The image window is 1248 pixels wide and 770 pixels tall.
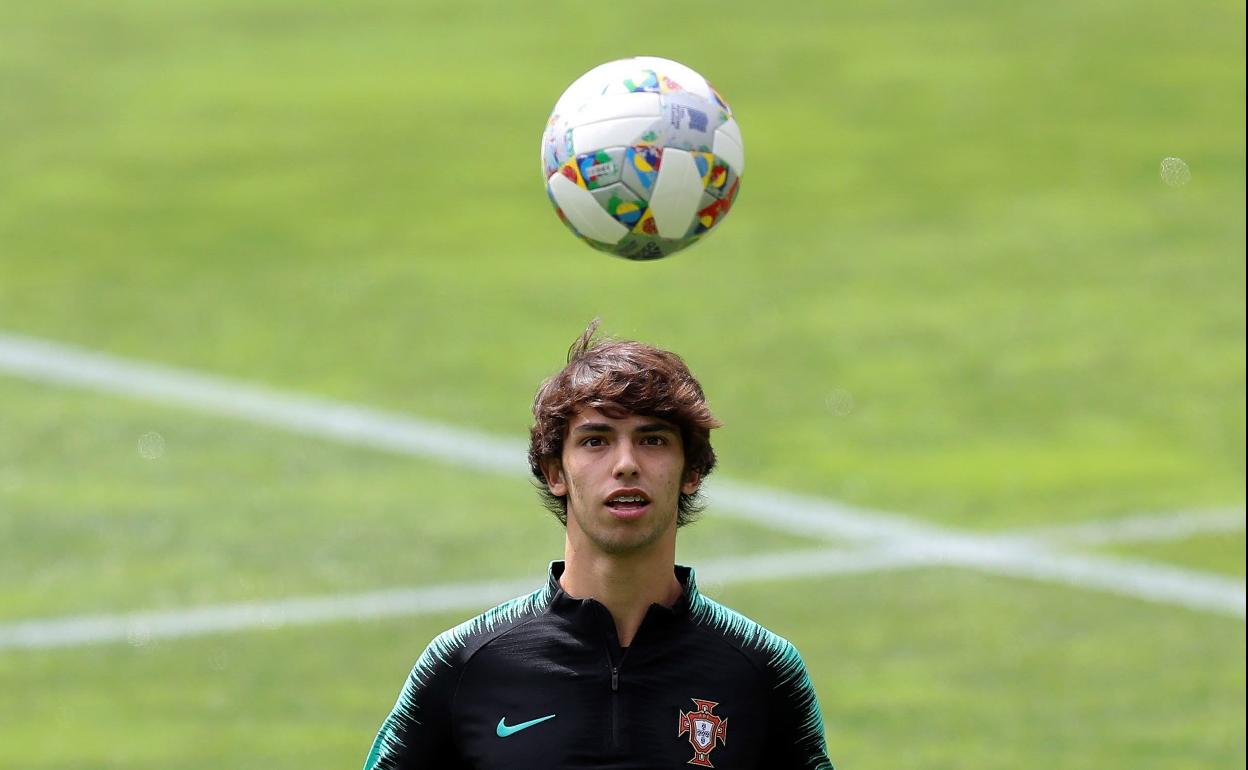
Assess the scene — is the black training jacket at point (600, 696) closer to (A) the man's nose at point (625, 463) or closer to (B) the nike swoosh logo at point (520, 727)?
(B) the nike swoosh logo at point (520, 727)

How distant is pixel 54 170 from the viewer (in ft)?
70.1

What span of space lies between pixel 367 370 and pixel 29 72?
8449 millimetres

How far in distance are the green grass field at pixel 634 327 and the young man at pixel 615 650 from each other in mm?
5890

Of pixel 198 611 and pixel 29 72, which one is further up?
pixel 29 72

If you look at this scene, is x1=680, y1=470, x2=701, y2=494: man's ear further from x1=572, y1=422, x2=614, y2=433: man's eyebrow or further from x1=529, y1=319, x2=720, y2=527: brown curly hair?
x1=572, y1=422, x2=614, y2=433: man's eyebrow

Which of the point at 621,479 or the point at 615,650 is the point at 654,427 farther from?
the point at 615,650

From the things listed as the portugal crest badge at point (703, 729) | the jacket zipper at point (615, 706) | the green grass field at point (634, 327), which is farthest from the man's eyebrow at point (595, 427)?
the green grass field at point (634, 327)

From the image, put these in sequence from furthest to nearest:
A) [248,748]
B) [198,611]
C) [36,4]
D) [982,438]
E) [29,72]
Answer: [36,4] < [29,72] < [982,438] < [198,611] < [248,748]

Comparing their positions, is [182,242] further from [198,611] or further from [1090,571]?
[1090,571]

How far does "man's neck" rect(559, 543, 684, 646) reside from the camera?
5.59 m

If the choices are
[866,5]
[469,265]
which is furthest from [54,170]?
[866,5]

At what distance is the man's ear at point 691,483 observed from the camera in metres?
5.72

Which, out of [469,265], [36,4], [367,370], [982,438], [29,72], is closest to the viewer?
[982,438]

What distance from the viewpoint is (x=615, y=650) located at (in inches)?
221
